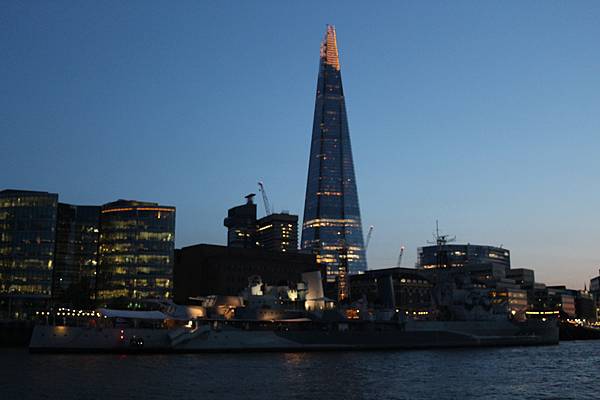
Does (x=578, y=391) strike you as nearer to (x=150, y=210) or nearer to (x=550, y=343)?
(x=550, y=343)

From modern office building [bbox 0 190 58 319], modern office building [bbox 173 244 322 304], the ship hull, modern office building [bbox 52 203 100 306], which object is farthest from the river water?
modern office building [bbox 173 244 322 304]

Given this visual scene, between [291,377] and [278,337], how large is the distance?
2788 cm

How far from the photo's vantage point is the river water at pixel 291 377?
42.1 metres

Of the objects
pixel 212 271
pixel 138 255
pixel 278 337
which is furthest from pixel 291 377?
pixel 212 271

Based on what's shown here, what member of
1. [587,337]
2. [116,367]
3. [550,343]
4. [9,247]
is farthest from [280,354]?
[587,337]

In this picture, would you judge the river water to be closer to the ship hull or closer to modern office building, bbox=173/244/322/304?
the ship hull

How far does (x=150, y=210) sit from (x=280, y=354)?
337 feet

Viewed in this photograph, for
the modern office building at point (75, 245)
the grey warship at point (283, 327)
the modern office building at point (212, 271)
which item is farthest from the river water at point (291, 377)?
the modern office building at point (212, 271)

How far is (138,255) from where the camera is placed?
16725 centimetres

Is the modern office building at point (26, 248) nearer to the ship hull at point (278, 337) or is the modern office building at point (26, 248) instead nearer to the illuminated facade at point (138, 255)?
the illuminated facade at point (138, 255)

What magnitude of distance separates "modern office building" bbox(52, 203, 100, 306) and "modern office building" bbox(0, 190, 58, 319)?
74.5ft

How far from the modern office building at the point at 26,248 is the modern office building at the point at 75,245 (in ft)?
74.5

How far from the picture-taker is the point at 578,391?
46594mm

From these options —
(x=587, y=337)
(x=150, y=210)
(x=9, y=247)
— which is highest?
(x=150, y=210)
